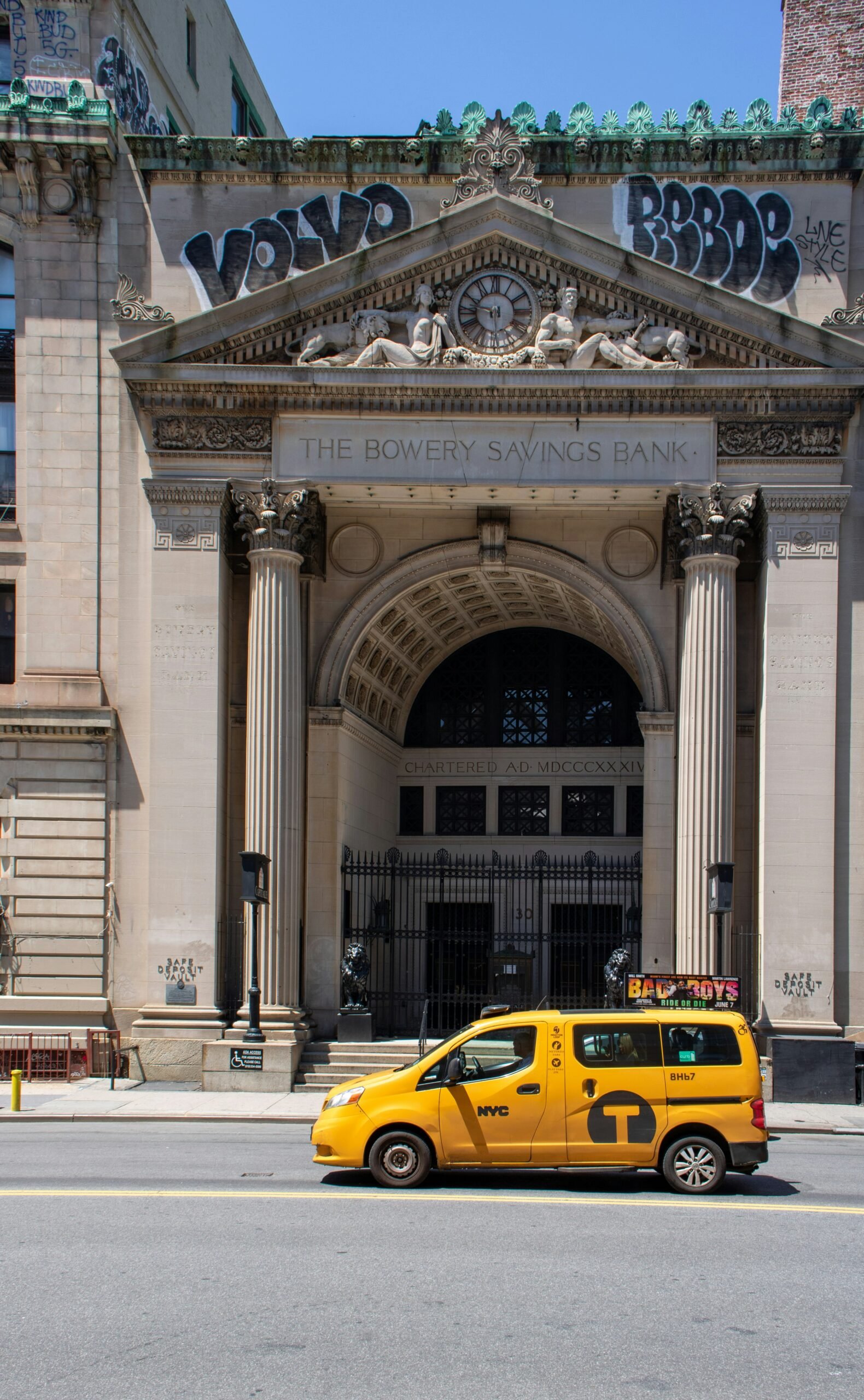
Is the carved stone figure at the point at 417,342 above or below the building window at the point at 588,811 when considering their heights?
above

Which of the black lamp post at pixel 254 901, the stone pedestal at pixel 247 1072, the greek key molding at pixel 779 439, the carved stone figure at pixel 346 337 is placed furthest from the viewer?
the carved stone figure at pixel 346 337

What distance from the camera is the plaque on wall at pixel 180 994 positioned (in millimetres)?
25219

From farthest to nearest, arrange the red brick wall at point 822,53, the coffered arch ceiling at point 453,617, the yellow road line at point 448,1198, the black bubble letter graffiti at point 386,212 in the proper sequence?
the red brick wall at point 822,53 → the coffered arch ceiling at point 453,617 → the black bubble letter graffiti at point 386,212 → the yellow road line at point 448,1198

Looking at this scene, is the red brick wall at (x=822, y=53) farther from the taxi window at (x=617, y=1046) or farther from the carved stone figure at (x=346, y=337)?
the taxi window at (x=617, y=1046)

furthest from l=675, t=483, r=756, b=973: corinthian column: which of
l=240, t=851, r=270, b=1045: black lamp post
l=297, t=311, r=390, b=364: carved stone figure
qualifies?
l=240, t=851, r=270, b=1045: black lamp post

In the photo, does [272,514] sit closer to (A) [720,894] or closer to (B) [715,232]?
(B) [715,232]

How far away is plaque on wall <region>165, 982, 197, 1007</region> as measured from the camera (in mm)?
25219

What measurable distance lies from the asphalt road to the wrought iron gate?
40.1 ft

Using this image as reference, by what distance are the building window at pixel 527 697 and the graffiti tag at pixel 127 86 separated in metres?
13.9

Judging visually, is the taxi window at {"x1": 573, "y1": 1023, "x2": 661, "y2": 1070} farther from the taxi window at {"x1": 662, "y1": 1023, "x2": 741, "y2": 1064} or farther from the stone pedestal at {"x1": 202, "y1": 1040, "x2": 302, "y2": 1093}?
the stone pedestal at {"x1": 202, "y1": 1040, "x2": 302, "y2": 1093}

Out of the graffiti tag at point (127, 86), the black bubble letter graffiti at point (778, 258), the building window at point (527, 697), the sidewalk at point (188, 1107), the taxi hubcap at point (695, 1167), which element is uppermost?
the graffiti tag at point (127, 86)

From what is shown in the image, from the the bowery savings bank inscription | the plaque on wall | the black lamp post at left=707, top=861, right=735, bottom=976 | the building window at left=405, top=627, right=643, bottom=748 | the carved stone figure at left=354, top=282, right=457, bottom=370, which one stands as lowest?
the plaque on wall

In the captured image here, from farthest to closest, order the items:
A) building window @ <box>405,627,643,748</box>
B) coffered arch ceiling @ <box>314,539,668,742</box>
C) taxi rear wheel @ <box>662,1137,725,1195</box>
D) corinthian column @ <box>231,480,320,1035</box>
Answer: building window @ <box>405,627,643,748</box>
coffered arch ceiling @ <box>314,539,668,742</box>
corinthian column @ <box>231,480,320,1035</box>
taxi rear wheel @ <box>662,1137,725,1195</box>

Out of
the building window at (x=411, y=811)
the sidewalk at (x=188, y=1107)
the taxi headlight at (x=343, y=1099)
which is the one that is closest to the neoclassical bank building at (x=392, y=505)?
the sidewalk at (x=188, y=1107)
